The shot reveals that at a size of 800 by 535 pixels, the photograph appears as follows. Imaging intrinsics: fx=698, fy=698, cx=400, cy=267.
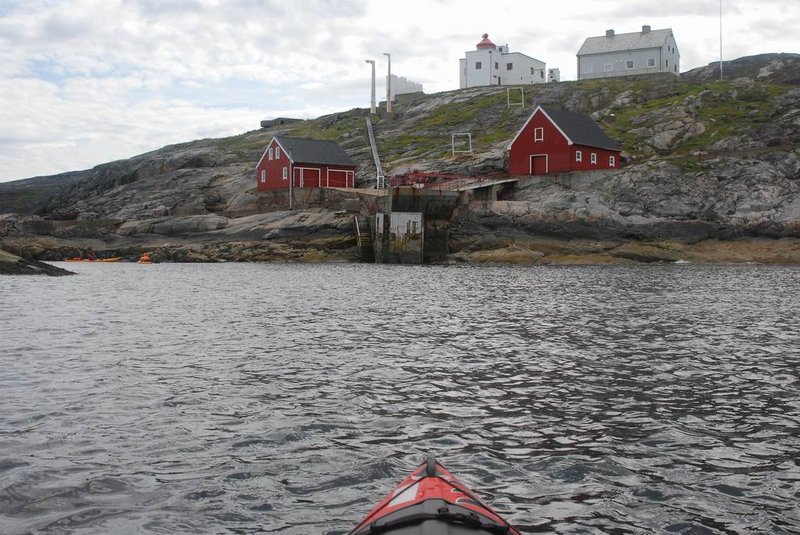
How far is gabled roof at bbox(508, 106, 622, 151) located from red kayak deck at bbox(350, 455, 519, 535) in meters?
58.0

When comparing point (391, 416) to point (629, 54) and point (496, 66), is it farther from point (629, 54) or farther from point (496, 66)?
point (496, 66)

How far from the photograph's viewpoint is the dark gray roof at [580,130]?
2443 inches

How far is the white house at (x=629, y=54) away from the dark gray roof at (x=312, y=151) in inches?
1724

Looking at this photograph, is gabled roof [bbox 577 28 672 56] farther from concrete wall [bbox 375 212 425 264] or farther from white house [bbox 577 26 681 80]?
concrete wall [bbox 375 212 425 264]

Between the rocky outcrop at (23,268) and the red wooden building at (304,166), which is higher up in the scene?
the red wooden building at (304,166)

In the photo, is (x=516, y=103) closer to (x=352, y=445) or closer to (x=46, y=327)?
(x=46, y=327)

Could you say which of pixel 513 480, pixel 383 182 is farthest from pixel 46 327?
pixel 383 182

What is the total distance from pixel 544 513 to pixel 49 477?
20.1 feet

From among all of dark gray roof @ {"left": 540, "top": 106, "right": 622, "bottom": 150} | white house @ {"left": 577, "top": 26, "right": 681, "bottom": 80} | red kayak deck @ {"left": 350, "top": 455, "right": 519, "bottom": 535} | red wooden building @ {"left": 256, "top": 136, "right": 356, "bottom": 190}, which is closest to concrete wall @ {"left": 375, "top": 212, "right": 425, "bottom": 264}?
dark gray roof @ {"left": 540, "top": 106, "right": 622, "bottom": 150}

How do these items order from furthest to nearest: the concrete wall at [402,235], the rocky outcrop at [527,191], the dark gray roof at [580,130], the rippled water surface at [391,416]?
1. the dark gray roof at [580,130]
2. the concrete wall at [402,235]
3. the rocky outcrop at [527,191]
4. the rippled water surface at [391,416]

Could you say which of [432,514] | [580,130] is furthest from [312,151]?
[432,514]

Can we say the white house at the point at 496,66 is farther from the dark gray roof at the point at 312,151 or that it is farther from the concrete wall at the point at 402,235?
the concrete wall at the point at 402,235

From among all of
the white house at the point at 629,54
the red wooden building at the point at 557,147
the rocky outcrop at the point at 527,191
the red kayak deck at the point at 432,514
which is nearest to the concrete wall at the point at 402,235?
the rocky outcrop at the point at 527,191

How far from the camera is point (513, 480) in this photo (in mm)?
8797
